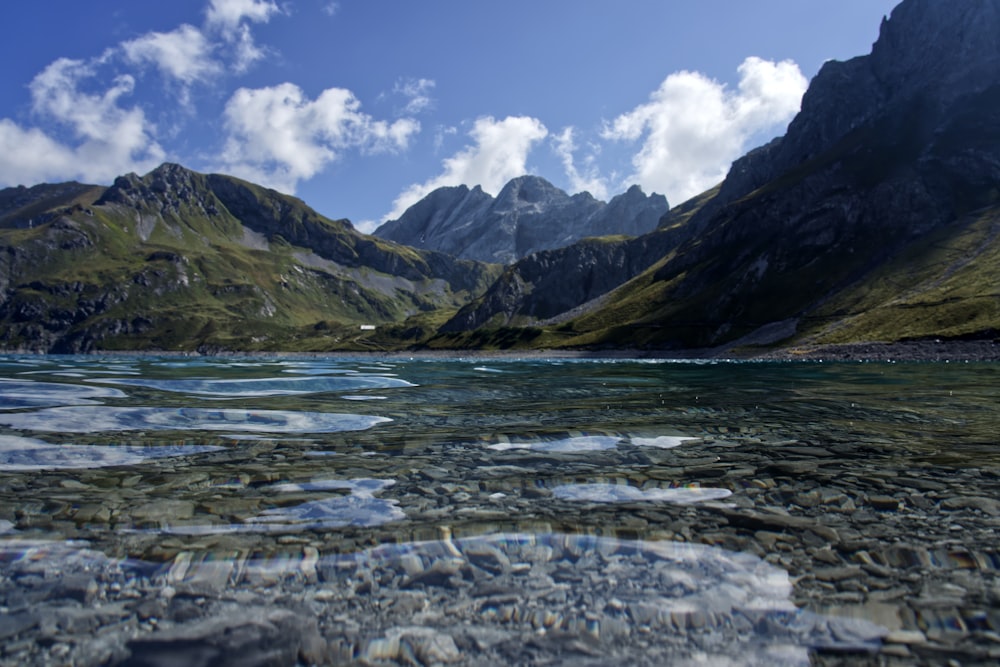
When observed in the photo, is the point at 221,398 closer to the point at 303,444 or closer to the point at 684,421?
the point at 303,444

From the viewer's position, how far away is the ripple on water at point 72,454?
594 inches

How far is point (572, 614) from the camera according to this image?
6.87 metres

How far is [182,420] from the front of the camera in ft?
78.8

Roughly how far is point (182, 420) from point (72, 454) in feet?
24.9

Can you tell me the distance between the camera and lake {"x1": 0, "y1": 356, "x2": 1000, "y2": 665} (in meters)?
6.26

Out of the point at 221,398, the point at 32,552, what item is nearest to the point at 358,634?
the point at 32,552

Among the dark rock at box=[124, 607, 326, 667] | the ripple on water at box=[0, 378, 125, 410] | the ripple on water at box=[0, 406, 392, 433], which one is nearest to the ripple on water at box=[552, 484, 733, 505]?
the dark rock at box=[124, 607, 326, 667]

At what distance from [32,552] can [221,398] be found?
27.8 meters

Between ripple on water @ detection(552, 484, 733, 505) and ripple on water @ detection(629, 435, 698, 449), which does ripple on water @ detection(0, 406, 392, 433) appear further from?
ripple on water @ detection(552, 484, 733, 505)

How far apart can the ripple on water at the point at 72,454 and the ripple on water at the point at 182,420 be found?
10.1 ft

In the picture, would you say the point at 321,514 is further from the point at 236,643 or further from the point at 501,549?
the point at 236,643

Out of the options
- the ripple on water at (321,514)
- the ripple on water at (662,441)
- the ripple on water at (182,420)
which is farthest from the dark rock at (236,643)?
the ripple on water at (182,420)

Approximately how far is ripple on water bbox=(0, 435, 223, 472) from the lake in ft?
0.43

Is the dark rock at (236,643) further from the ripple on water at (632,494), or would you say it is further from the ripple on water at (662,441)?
the ripple on water at (662,441)
